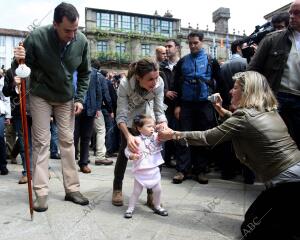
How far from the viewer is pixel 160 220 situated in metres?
3.85

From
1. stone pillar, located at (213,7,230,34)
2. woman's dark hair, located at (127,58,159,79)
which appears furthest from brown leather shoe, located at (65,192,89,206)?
stone pillar, located at (213,7,230,34)

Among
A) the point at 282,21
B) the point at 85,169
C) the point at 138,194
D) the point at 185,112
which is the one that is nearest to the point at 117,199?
the point at 138,194

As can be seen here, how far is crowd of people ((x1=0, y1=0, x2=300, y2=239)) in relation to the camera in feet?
10.9

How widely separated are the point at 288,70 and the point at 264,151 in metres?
1.17

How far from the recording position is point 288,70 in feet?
13.2

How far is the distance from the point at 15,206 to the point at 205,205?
6.90 ft

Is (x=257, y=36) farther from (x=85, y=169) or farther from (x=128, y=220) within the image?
(x=85, y=169)

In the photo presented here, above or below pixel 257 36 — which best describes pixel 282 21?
above

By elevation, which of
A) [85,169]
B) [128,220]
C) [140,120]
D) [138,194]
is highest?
[140,120]

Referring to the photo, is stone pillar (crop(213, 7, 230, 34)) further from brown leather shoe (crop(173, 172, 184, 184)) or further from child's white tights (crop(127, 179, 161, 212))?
child's white tights (crop(127, 179, 161, 212))

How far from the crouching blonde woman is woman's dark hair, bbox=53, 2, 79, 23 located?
1.60 meters

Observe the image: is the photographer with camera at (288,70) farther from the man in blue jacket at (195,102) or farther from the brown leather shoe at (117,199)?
the brown leather shoe at (117,199)

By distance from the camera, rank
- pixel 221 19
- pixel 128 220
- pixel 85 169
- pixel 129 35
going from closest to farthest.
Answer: pixel 128 220 → pixel 85 169 → pixel 129 35 → pixel 221 19

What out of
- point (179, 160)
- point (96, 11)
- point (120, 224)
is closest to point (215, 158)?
point (179, 160)
